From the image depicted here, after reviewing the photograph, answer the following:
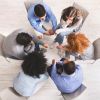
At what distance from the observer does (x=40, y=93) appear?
2.61 m

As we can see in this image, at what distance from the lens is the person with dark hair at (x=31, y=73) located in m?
2.12

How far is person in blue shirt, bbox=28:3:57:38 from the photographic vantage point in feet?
7.79

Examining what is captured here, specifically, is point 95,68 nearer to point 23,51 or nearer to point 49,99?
point 49,99

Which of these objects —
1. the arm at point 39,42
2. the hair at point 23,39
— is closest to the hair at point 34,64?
the hair at point 23,39

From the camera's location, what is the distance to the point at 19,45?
227 cm

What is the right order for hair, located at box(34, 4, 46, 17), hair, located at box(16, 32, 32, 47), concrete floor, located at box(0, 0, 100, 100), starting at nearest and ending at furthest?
1. hair, located at box(16, 32, 32, 47)
2. hair, located at box(34, 4, 46, 17)
3. concrete floor, located at box(0, 0, 100, 100)

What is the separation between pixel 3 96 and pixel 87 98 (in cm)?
87

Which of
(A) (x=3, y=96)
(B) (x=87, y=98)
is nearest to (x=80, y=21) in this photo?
(B) (x=87, y=98)

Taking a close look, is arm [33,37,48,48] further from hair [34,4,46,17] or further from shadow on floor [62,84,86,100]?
shadow on floor [62,84,86,100]

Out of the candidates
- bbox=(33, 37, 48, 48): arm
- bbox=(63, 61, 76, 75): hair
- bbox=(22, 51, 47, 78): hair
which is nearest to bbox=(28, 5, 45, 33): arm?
bbox=(33, 37, 48, 48): arm

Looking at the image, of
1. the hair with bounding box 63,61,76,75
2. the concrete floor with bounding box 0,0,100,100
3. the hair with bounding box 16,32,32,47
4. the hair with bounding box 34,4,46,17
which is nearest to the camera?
the hair with bounding box 63,61,76,75

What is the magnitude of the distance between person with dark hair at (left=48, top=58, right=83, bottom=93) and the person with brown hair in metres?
0.17

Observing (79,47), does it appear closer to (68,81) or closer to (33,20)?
(68,81)

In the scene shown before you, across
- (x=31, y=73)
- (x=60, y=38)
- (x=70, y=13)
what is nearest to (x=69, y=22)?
(x=70, y=13)
